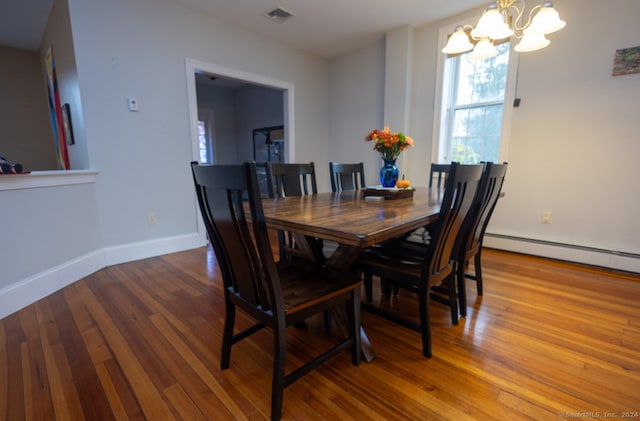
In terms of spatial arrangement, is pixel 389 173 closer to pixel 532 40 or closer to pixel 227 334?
pixel 532 40

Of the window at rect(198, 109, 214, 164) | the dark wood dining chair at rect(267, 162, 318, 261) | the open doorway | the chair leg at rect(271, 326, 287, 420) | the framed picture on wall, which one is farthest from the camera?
the window at rect(198, 109, 214, 164)

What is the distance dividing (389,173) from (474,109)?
2.03 meters

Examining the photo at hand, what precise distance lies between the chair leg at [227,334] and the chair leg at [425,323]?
91 centimetres

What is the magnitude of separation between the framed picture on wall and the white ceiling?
3.93 feet

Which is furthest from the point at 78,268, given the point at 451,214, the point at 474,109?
the point at 474,109

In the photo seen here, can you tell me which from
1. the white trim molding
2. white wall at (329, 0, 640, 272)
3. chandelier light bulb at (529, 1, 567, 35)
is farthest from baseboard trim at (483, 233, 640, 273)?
the white trim molding

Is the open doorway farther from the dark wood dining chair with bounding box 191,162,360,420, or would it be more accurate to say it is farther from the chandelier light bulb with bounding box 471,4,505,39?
the dark wood dining chair with bounding box 191,162,360,420

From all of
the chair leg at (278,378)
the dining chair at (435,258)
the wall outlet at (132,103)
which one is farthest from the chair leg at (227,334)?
the wall outlet at (132,103)

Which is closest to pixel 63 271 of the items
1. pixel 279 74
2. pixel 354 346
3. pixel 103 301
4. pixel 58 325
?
pixel 103 301

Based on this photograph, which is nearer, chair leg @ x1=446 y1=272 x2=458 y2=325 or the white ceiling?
chair leg @ x1=446 y1=272 x2=458 y2=325

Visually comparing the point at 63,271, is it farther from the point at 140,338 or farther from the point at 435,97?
the point at 435,97

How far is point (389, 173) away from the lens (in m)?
2.04

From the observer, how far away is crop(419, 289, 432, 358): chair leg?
138 centimetres

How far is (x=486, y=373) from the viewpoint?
1.32 metres
